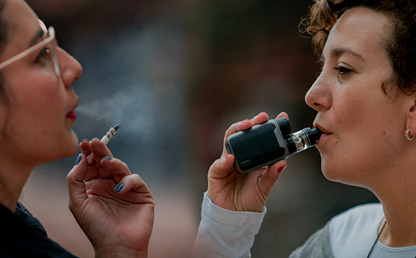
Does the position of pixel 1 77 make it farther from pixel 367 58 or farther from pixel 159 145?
pixel 159 145

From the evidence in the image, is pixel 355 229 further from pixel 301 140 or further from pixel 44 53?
pixel 44 53

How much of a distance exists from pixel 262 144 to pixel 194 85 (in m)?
1.90

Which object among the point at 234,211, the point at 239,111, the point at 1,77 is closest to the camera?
the point at 1,77

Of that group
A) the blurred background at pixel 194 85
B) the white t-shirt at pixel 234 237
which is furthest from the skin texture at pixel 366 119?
the blurred background at pixel 194 85


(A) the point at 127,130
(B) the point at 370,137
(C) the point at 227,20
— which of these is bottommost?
(B) the point at 370,137

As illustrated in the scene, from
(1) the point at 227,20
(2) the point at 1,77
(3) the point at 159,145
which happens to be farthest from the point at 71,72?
(1) the point at 227,20

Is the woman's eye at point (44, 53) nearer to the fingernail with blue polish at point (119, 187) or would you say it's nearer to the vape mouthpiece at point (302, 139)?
the fingernail with blue polish at point (119, 187)

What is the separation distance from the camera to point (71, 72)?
1.03 m

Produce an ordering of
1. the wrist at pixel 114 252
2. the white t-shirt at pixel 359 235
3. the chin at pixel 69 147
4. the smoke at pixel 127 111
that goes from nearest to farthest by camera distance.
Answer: the chin at pixel 69 147, the wrist at pixel 114 252, the white t-shirt at pixel 359 235, the smoke at pixel 127 111

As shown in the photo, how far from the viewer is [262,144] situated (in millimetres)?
1289

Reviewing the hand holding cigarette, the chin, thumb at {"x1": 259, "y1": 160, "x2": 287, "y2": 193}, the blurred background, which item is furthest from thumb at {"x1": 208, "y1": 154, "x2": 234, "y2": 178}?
the blurred background

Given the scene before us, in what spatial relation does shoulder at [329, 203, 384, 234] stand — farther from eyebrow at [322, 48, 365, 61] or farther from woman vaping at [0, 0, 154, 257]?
woman vaping at [0, 0, 154, 257]

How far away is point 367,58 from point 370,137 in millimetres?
230

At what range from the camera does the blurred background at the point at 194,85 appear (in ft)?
8.95
